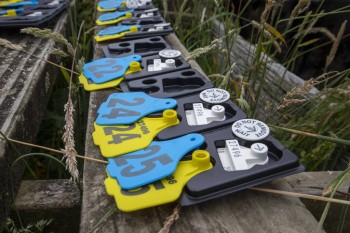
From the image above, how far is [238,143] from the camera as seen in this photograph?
2.43 feet

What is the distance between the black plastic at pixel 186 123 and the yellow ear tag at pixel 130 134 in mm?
19

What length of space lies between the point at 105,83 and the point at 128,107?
0.63ft

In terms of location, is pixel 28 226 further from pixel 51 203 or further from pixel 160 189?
pixel 160 189

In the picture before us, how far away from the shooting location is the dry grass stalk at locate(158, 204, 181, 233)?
1.83ft

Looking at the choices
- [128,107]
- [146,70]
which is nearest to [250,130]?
[128,107]

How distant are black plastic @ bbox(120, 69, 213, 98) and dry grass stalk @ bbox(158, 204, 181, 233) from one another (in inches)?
17.0

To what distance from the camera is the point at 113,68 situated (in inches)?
43.4

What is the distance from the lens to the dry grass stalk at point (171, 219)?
0.56 metres

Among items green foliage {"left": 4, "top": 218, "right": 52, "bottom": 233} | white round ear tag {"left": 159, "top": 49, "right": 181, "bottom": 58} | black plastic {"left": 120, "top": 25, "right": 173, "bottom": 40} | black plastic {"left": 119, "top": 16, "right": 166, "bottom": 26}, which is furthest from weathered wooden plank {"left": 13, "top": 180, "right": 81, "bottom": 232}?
black plastic {"left": 119, "top": 16, "right": 166, "bottom": 26}

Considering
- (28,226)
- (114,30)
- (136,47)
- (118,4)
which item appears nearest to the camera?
(28,226)

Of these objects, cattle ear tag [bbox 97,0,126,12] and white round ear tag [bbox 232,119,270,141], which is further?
cattle ear tag [bbox 97,0,126,12]

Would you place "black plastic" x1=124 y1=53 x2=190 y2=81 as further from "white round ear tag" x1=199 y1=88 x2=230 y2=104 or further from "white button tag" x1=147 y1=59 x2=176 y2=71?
"white round ear tag" x1=199 y1=88 x2=230 y2=104

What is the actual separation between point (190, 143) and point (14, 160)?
42cm

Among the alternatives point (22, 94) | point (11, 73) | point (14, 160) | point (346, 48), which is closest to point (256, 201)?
point (14, 160)
